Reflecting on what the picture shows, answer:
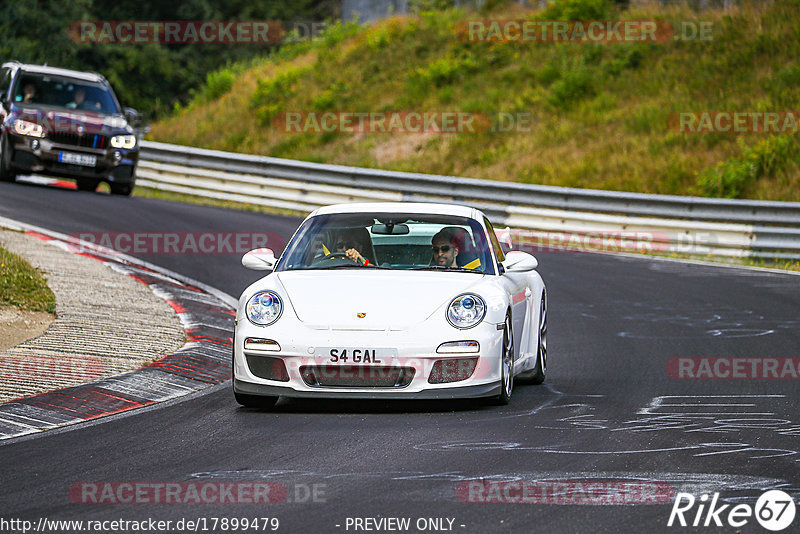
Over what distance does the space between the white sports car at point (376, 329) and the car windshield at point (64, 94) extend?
49.1 ft

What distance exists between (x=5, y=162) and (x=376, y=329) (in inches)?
636

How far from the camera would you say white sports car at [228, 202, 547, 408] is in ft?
25.1

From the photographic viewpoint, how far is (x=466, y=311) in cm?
792

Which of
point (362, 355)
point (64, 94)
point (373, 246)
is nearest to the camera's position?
point (362, 355)

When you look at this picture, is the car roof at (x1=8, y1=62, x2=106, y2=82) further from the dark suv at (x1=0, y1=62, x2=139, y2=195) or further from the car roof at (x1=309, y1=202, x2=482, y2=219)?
the car roof at (x1=309, y1=202, x2=482, y2=219)

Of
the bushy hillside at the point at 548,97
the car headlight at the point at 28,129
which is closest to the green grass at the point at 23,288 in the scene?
the car headlight at the point at 28,129

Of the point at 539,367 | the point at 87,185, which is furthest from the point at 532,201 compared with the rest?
the point at 539,367

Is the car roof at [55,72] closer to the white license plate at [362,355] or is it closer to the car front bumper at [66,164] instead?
the car front bumper at [66,164]

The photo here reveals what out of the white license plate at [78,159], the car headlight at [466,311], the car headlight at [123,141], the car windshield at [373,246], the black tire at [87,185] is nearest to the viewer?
the car headlight at [466,311]

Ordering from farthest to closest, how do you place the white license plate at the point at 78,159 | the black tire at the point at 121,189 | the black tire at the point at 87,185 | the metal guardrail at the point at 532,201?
the black tire at the point at 87,185 < the black tire at the point at 121,189 < the white license plate at the point at 78,159 < the metal guardrail at the point at 532,201

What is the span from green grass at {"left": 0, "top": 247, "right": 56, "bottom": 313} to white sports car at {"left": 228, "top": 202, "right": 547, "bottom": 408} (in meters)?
3.21

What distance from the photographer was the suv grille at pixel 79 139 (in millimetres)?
21719

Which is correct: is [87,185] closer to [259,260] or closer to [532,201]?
[532,201]

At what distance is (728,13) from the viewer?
3067 centimetres
